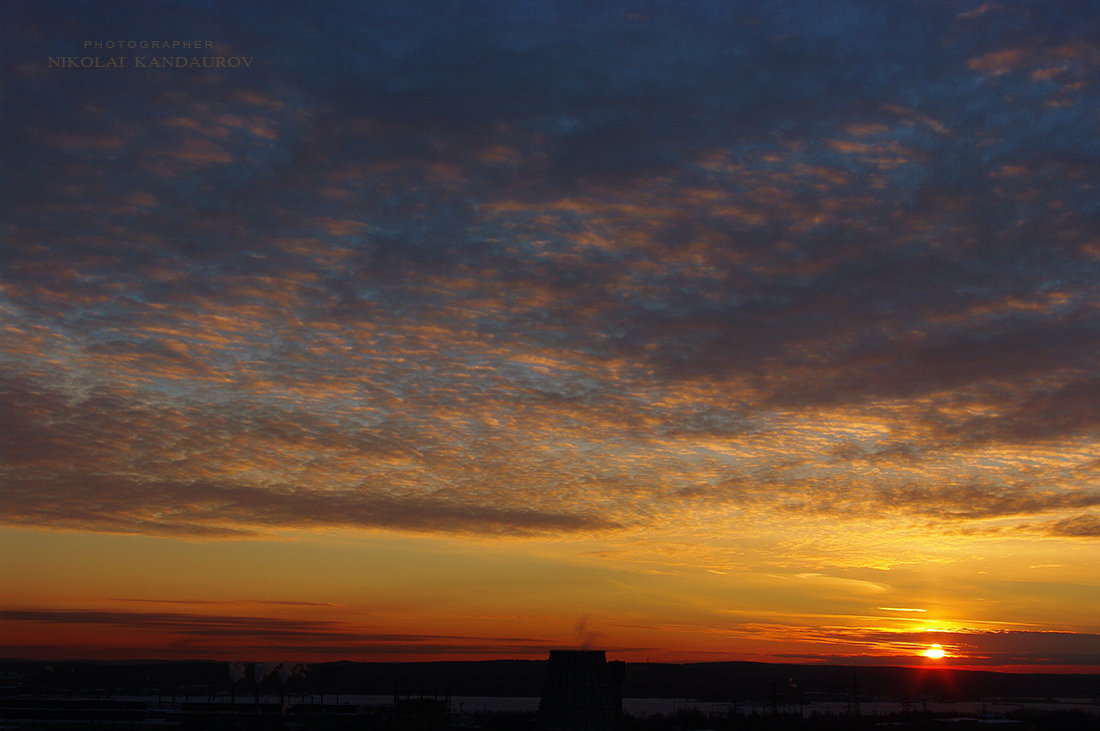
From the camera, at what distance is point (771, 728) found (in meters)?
88.9

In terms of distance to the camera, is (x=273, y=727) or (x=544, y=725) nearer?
(x=544, y=725)

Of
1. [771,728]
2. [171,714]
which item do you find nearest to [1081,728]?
[771,728]

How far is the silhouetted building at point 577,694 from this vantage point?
3731 centimetres

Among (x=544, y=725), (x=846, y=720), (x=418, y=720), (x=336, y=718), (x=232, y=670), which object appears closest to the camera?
(x=544, y=725)

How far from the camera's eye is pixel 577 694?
124ft

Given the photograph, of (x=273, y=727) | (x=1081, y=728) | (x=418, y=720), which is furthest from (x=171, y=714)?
(x=1081, y=728)

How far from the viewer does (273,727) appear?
73875mm

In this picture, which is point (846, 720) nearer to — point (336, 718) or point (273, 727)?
point (336, 718)

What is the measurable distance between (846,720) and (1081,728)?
22.3 meters

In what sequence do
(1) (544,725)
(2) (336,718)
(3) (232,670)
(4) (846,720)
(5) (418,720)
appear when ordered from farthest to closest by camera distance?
(4) (846,720) < (2) (336,718) < (3) (232,670) < (5) (418,720) < (1) (544,725)

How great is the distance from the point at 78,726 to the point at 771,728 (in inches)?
2431

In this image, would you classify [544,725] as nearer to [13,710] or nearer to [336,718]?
[336,718]

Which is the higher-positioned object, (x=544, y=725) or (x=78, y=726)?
(x=544, y=725)

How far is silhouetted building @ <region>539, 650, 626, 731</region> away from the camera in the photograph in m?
37.3
